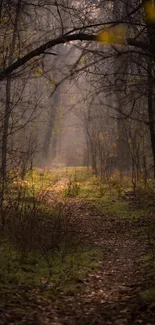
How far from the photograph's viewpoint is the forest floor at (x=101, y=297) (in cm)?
496

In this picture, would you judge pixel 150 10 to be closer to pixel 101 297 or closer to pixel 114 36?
pixel 114 36

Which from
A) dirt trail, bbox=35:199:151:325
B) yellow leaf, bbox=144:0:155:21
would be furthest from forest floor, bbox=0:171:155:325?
yellow leaf, bbox=144:0:155:21

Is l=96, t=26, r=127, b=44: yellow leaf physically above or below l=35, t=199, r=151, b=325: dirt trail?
above

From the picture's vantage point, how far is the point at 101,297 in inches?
230

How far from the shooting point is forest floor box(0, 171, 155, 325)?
496cm

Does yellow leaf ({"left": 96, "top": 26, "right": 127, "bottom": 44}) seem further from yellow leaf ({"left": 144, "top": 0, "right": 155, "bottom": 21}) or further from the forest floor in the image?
the forest floor

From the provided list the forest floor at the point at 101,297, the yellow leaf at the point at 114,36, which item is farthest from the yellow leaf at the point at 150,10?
the forest floor at the point at 101,297

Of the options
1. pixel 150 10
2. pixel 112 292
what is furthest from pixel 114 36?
pixel 112 292

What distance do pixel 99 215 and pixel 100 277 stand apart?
17.5 ft

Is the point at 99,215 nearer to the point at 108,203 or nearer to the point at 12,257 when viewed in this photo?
the point at 108,203

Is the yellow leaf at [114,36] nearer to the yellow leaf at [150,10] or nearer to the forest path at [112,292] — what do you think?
the yellow leaf at [150,10]

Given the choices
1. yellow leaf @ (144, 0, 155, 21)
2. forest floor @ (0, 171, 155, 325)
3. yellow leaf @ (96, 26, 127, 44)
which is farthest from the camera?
yellow leaf @ (144, 0, 155, 21)

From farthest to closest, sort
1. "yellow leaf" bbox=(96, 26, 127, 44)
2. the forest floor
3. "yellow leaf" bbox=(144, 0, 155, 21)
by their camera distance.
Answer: "yellow leaf" bbox=(144, 0, 155, 21) < "yellow leaf" bbox=(96, 26, 127, 44) < the forest floor

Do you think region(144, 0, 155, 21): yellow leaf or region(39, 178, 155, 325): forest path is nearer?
region(39, 178, 155, 325): forest path
